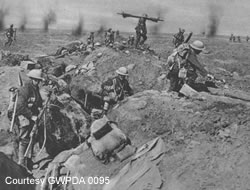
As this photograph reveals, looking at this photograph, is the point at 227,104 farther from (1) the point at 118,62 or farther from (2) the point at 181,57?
(1) the point at 118,62

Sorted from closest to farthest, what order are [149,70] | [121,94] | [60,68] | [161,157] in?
[161,157]
[121,94]
[149,70]
[60,68]

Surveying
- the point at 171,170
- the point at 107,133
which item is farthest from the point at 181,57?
the point at 171,170

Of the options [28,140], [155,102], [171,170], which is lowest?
[28,140]

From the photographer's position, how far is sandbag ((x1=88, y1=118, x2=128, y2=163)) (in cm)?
545

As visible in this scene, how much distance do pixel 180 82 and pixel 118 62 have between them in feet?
13.3

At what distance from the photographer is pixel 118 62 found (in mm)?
→ 11008

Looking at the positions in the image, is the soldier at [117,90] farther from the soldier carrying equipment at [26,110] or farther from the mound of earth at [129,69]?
the soldier carrying equipment at [26,110]

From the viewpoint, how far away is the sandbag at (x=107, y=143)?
545 centimetres

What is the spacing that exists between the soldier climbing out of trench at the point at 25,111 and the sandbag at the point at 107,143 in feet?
6.14

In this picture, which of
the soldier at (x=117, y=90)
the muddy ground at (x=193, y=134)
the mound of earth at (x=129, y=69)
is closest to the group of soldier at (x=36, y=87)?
the muddy ground at (x=193, y=134)

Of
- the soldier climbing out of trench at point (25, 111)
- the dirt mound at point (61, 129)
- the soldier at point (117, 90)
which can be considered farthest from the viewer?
the soldier at point (117, 90)

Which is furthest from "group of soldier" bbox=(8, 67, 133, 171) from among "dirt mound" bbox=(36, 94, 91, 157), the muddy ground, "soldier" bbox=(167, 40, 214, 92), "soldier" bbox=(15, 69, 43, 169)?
"soldier" bbox=(167, 40, 214, 92)

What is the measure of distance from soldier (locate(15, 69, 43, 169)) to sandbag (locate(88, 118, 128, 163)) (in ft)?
6.14

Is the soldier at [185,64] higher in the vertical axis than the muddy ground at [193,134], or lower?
higher
